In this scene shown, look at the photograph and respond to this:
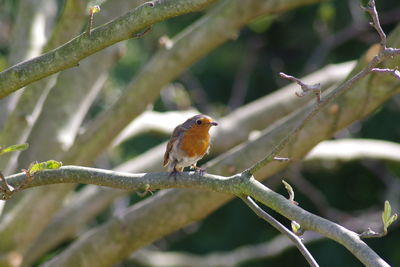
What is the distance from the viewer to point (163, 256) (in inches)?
318

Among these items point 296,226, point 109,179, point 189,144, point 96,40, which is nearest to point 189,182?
point 109,179

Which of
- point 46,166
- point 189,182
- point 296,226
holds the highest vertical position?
point 46,166

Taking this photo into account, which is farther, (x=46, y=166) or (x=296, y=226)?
(x=46, y=166)

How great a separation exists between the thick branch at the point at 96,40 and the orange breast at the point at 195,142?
→ 5.76ft

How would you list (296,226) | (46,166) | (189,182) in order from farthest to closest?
(189,182) < (46,166) < (296,226)

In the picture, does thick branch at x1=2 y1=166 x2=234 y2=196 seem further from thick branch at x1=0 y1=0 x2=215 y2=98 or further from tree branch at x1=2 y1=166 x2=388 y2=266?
thick branch at x1=0 y1=0 x2=215 y2=98

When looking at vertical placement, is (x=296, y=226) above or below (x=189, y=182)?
below

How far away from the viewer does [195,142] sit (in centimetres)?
494

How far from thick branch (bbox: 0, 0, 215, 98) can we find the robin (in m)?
1.62

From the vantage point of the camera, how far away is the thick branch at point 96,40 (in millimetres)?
3152

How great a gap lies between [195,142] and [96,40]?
1834mm

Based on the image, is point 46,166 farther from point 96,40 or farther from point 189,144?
point 189,144

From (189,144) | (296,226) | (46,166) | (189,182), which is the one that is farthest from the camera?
(189,144)

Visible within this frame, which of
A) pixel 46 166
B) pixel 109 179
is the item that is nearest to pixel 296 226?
pixel 109 179
